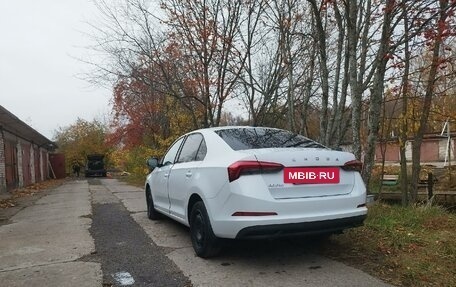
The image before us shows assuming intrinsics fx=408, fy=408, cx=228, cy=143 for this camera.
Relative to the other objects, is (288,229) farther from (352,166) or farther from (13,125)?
(13,125)

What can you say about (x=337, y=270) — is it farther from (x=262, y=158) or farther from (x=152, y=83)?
(x=152, y=83)

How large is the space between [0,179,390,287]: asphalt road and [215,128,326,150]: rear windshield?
1.12 m

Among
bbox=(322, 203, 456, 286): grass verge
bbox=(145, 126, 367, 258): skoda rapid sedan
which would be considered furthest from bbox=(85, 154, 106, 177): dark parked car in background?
bbox=(145, 126, 367, 258): skoda rapid sedan

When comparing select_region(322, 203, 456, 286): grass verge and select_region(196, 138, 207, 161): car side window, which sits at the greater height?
select_region(196, 138, 207, 161): car side window

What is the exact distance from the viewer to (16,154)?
20406 millimetres

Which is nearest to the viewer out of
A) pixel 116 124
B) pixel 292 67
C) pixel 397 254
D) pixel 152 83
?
pixel 397 254

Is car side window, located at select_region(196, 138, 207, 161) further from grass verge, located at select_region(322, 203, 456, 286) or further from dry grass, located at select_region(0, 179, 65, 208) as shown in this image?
dry grass, located at select_region(0, 179, 65, 208)

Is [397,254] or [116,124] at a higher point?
[116,124]

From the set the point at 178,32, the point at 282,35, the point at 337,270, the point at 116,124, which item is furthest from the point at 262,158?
the point at 116,124

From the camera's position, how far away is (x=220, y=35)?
1341 cm

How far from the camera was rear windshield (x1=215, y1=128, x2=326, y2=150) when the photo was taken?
463 centimetres

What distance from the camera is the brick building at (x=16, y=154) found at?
16625 mm

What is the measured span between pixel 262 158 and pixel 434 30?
4607 millimetres

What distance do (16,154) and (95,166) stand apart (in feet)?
66.3
